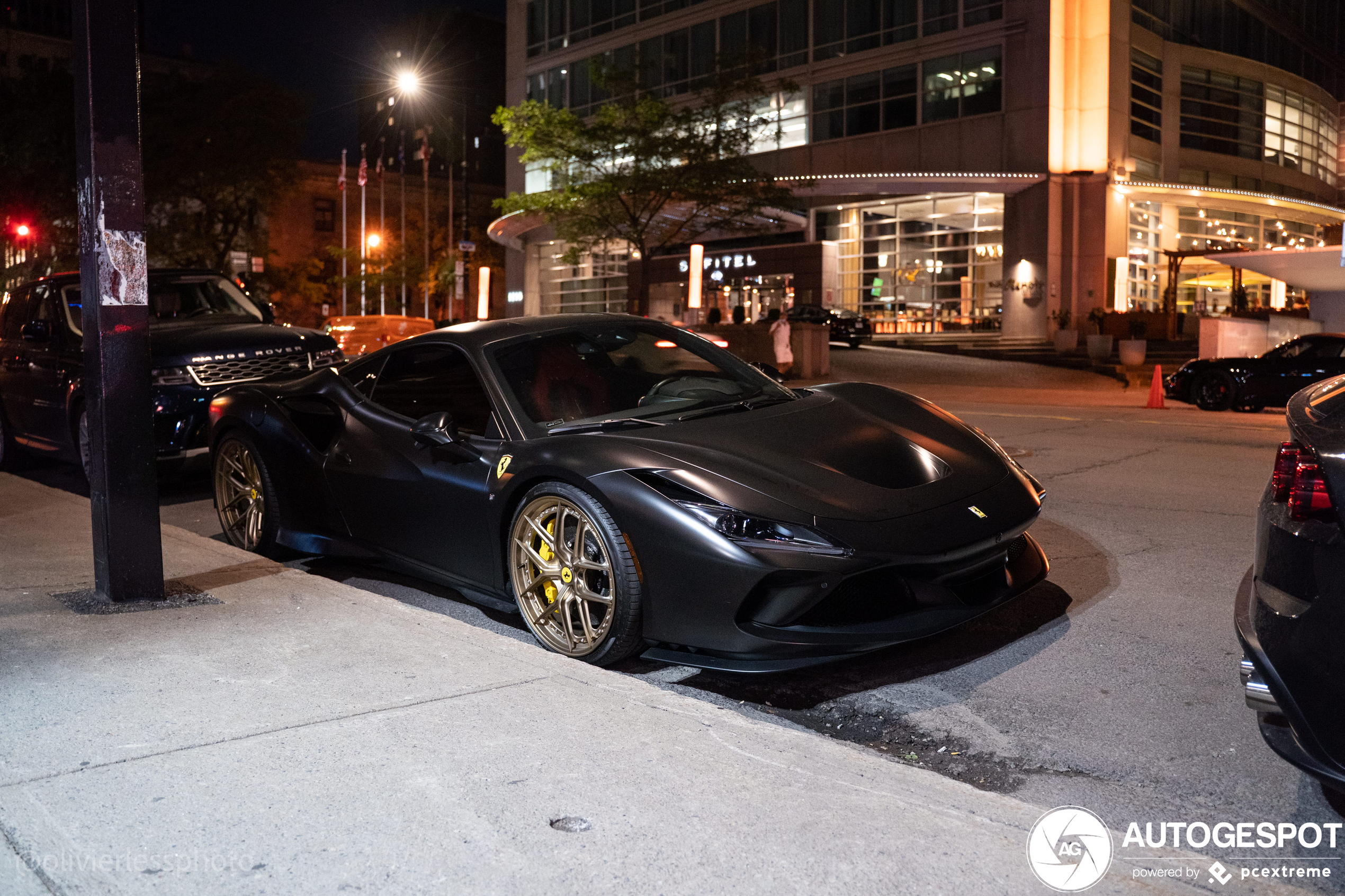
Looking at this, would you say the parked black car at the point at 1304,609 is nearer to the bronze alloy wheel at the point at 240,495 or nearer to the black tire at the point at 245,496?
the black tire at the point at 245,496

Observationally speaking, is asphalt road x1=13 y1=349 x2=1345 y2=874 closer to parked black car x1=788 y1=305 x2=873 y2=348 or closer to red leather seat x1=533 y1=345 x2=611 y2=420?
red leather seat x1=533 y1=345 x2=611 y2=420

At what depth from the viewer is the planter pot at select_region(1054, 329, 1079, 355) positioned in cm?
3578

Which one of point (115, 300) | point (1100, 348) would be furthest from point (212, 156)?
point (115, 300)

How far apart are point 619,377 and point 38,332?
21.7 ft

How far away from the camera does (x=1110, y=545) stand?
6.80 m

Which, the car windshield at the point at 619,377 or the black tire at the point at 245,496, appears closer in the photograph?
the car windshield at the point at 619,377

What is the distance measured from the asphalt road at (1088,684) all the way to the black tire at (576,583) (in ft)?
1.05

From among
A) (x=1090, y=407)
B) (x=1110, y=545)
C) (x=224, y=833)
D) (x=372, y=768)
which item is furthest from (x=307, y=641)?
(x=1090, y=407)

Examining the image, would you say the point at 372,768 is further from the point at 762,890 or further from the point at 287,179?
the point at 287,179

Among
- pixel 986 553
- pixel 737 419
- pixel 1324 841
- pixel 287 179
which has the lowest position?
pixel 1324 841

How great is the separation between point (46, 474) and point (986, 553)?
31.9 ft

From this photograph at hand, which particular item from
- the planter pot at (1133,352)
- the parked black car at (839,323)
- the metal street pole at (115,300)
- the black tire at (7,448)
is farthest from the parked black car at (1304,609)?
the parked black car at (839,323)

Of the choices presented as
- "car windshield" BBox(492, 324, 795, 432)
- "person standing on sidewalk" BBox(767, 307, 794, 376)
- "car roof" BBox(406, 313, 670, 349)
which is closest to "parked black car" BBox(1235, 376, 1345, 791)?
"car windshield" BBox(492, 324, 795, 432)

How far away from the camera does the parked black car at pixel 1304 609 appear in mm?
2689
